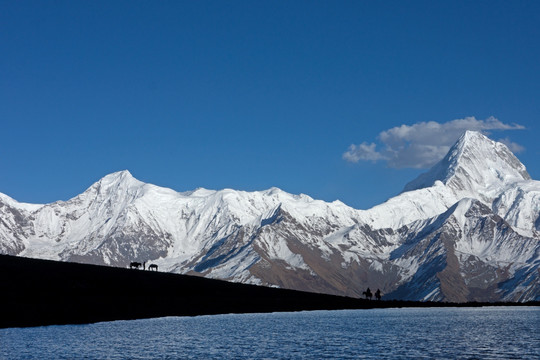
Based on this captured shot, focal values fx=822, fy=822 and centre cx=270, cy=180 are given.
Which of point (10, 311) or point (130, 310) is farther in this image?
point (130, 310)

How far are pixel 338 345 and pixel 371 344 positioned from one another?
16.2 ft

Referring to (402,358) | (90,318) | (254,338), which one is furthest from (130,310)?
(402,358)

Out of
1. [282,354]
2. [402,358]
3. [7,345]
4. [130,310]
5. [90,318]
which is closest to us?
[402,358]

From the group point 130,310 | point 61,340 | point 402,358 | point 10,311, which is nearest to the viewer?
point 402,358

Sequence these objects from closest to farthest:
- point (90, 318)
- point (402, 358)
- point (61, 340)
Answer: point (402, 358) → point (61, 340) → point (90, 318)

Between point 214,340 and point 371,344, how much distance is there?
80.5 ft

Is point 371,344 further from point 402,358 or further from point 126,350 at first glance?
point 126,350

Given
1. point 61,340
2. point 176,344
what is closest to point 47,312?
point 61,340

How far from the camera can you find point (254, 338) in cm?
12850

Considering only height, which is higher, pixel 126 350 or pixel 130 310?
pixel 130 310

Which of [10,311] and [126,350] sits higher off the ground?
[10,311]

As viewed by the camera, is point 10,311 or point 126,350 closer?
point 126,350

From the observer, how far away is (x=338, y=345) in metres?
114

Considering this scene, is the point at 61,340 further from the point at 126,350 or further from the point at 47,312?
the point at 47,312
